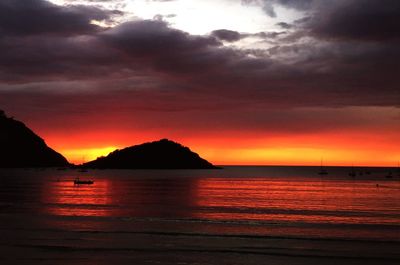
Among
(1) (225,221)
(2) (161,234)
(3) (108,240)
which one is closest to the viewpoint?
(3) (108,240)

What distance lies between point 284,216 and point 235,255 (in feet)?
87.2

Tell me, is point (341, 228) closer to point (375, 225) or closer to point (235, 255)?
point (375, 225)

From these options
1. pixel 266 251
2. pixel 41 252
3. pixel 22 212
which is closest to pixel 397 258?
pixel 266 251

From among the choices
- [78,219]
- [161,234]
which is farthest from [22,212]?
[161,234]

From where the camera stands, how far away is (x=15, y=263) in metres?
30.5

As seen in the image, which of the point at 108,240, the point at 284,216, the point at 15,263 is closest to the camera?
the point at 15,263

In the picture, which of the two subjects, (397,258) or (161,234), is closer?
(397,258)

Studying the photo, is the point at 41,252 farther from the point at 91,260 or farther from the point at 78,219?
the point at 78,219

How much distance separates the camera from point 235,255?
3409cm

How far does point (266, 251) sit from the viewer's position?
117 ft

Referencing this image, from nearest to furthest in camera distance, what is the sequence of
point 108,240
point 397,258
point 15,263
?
1. point 15,263
2. point 397,258
3. point 108,240

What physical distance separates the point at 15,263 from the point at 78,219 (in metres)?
23.1

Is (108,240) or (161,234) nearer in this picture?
(108,240)

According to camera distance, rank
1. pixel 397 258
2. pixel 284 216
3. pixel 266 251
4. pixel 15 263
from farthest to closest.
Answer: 1. pixel 284 216
2. pixel 266 251
3. pixel 397 258
4. pixel 15 263
